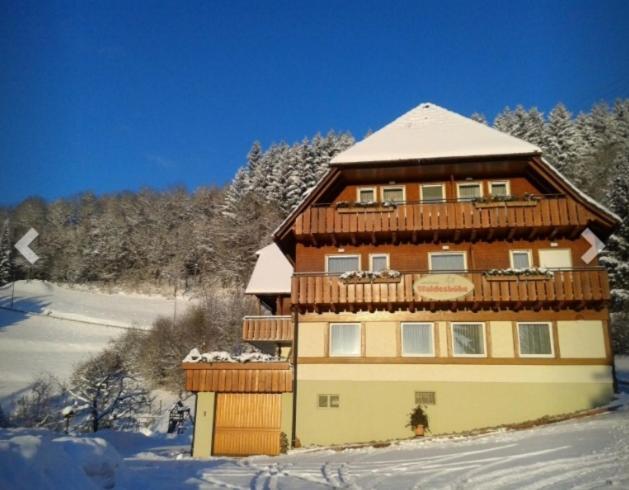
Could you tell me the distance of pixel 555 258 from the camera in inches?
832

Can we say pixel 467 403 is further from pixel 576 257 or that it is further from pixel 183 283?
pixel 183 283

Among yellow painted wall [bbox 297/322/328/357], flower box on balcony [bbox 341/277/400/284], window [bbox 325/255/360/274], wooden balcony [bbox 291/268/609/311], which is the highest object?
window [bbox 325/255/360/274]

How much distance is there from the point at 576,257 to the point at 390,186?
8232 millimetres

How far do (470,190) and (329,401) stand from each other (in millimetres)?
10990

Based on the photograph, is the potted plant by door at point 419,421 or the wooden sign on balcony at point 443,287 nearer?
the potted plant by door at point 419,421

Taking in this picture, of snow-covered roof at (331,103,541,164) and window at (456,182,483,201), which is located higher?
snow-covered roof at (331,103,541,164)

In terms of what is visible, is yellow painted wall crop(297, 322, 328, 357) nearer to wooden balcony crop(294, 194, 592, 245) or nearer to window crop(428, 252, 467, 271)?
wooden balcony crop(294, 194, 592, 245)

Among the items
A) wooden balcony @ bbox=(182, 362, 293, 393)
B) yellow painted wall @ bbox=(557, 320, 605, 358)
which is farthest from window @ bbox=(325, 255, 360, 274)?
yellow painted wall @ bbox=(557, 320, 605, 358)

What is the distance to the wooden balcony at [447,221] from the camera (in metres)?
20.3

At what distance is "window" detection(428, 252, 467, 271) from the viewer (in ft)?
70.8

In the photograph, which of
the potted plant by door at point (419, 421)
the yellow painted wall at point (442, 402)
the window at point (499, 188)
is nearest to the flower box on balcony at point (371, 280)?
the yellow painted wall at point (442, 402)

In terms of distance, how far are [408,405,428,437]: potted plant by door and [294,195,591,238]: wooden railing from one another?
711 centimetres

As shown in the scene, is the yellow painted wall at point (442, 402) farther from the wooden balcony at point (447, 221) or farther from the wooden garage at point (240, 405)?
the wooden balcony at point (447, 221)

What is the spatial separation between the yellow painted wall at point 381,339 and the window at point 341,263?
271 cm
